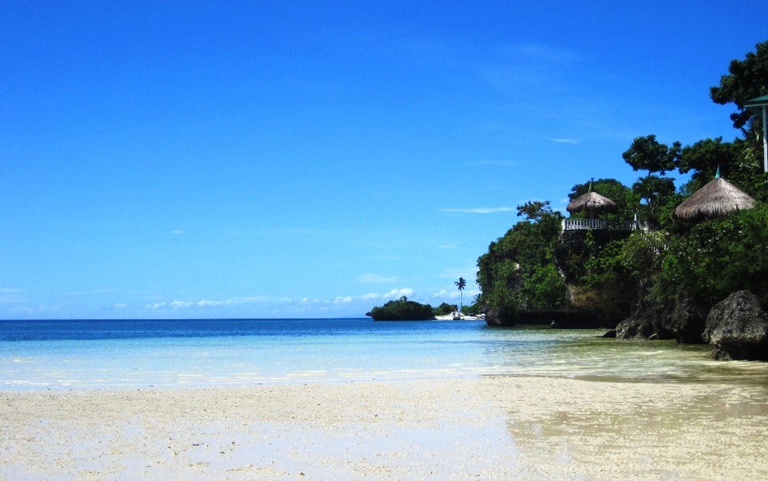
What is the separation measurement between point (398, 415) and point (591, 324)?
43850mm

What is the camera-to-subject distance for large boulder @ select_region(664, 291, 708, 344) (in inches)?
932

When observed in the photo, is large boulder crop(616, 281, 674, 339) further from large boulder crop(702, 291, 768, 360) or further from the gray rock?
large boulder crop(702, 291, 768, 360)

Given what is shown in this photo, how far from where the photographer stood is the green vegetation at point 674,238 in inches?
797

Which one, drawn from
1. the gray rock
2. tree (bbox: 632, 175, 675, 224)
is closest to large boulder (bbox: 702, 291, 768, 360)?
the gray rock

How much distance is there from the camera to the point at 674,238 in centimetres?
2548

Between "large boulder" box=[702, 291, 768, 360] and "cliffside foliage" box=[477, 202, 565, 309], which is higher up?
"cliffside foliage" box=[477, 202, 565, 309]

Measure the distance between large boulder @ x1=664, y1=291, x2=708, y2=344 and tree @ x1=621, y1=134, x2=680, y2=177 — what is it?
65.7 feet

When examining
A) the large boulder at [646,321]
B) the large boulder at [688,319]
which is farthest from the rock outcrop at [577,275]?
the large boulder at [688,319]

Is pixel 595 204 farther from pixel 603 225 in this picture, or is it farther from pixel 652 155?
pixel 652 155

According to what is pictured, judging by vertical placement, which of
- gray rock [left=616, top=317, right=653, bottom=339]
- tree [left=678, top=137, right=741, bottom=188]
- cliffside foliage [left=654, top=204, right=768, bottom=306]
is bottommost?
gray rock [left=616, top=317, right=653, bottom=339]

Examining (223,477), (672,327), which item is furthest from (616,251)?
(223,477)

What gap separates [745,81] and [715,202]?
1298 centimetres

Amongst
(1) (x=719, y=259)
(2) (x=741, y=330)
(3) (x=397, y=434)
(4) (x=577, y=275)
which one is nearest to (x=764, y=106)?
(1) (x=719, y=259)

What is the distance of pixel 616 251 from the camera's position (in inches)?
1318
